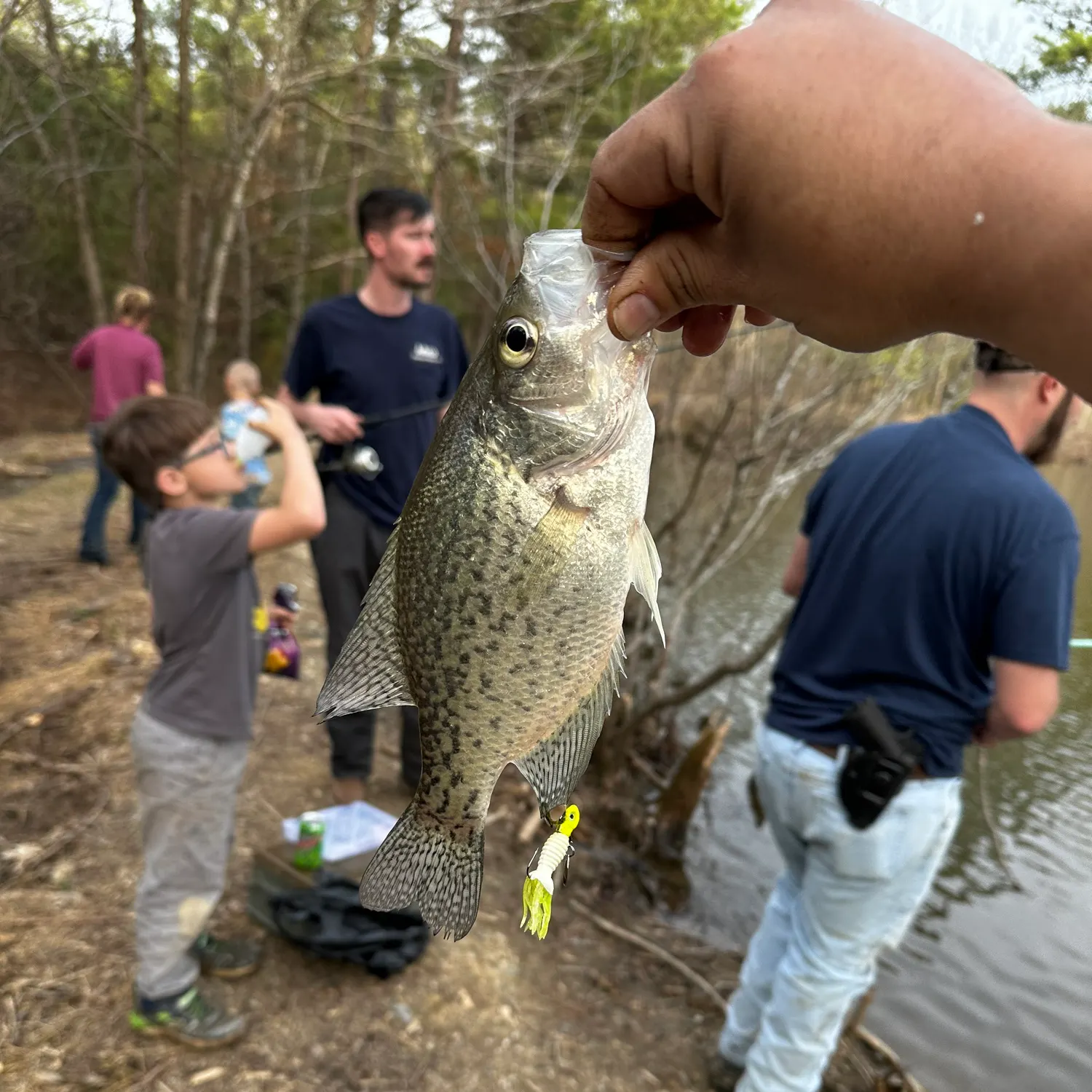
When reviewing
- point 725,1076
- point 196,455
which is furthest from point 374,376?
point 725,1076

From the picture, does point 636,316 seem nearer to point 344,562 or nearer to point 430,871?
point 430,871

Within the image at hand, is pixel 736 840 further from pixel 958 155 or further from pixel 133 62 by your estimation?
pixel 133 62

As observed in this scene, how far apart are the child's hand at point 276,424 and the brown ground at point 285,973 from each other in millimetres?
2318

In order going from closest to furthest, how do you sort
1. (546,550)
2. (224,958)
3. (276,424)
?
1. (546,550)
2. (276,424)
3. (224,958)

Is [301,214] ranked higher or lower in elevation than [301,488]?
higher

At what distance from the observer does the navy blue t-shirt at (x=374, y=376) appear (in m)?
4.03

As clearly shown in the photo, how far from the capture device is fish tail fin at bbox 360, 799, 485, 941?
137 cm

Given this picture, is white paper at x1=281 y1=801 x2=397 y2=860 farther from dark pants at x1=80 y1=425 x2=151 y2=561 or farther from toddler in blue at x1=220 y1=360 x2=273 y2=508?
dark pants at x1=80 y1=425 x2=151 y2=561

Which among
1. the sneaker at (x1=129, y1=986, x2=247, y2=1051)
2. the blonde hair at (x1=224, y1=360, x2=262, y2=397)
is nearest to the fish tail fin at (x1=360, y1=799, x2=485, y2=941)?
the sneaker at (x1=129, y1=986, x2=247, y2=1051)

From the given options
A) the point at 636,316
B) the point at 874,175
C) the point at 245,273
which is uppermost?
the point at 245,273

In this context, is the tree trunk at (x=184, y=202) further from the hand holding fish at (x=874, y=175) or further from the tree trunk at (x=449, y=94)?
the hand holding fish at (x=874, y=175)

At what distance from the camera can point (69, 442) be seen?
14297mm

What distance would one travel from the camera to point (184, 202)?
9203 mm

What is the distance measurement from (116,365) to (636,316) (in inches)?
295
